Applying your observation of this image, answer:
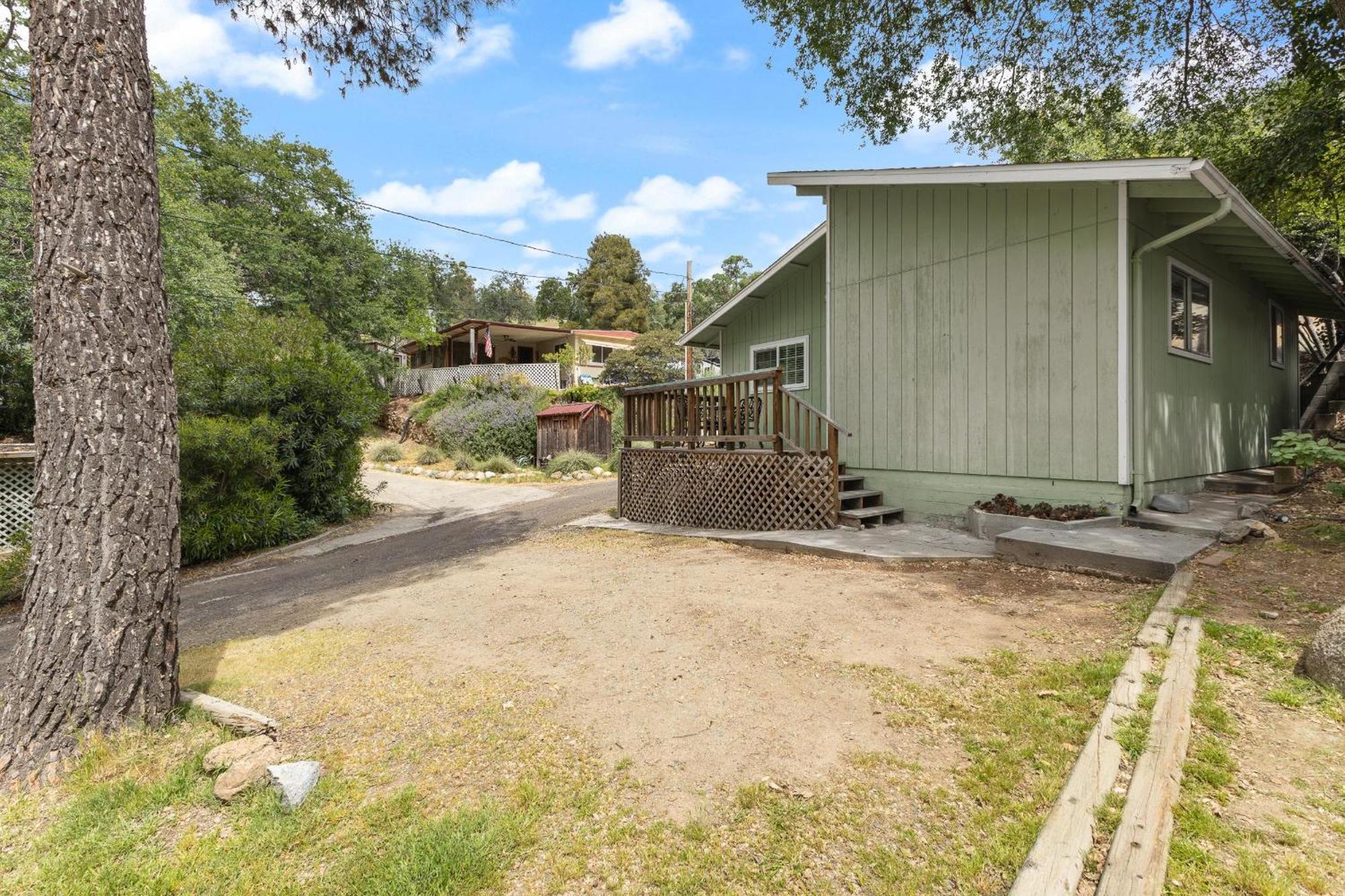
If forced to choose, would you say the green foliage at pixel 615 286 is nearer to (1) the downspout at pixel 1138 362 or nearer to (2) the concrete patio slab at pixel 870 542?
(2) the concrete patio slab at pixel 870 542

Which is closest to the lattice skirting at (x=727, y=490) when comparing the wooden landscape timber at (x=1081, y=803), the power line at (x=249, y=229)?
the wooden landscape timber at (x=1081, y=803)

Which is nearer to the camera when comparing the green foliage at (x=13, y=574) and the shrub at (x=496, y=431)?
the green foliage at (x=13, y=574)

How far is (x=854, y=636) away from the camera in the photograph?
364 centimetres

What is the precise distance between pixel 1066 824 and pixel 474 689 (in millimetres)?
2573

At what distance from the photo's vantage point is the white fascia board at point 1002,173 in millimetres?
5520

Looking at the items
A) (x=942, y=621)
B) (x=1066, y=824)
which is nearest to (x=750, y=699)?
(x=1066, y=824)

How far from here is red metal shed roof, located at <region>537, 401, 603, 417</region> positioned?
1692cm

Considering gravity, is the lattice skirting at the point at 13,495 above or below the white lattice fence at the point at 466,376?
below

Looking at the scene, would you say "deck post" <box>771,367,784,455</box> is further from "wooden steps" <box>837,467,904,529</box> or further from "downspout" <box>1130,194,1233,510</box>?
"downspout" <box>1130,194,1233,510</box>

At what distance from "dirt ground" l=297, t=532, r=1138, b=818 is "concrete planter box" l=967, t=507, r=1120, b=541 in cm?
122

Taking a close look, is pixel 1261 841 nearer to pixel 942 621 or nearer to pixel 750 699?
A: pixel 750 699

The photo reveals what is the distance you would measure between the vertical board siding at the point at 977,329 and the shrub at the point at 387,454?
16.2 metres

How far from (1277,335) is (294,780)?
47.0 ft

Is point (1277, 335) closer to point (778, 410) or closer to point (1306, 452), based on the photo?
point (1306, 452)
